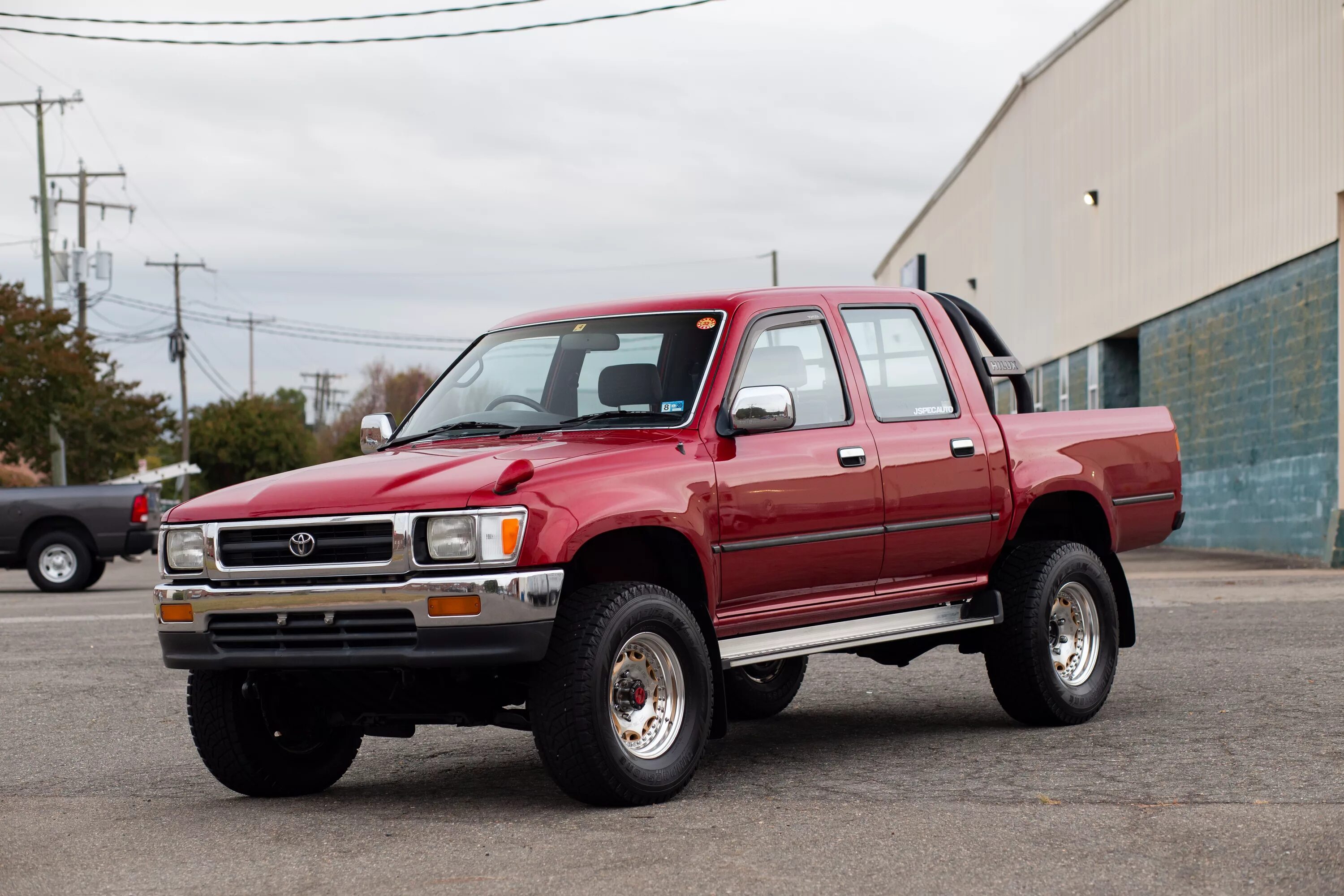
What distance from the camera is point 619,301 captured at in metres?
7.80

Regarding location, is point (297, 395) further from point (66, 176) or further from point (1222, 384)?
point (1222, 384)

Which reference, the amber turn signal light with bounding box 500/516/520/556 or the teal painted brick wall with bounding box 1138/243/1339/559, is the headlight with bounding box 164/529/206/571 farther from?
the teal painted brick wall with bounding box 1138/243/1339/559

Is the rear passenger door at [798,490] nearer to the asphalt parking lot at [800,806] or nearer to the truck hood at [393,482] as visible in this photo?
the truck hood at [393,482]

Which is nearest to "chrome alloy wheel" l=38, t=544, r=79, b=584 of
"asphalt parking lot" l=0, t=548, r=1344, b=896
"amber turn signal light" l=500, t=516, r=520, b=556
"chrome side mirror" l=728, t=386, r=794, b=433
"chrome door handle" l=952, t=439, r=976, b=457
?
"asphalt parking lot" l=0, t=548, r=1344, b=896

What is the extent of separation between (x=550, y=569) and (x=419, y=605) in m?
0.47

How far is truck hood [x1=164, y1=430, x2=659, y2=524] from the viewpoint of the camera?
6.15 metres

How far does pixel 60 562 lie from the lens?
2250 cm

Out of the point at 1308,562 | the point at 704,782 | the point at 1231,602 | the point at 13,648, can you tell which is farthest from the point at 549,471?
the point at 1308,562

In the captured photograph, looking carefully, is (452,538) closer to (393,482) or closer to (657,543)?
(393,482)

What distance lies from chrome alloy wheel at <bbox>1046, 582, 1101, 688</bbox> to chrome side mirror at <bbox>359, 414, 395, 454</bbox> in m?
3.28

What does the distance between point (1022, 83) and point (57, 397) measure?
890 inches

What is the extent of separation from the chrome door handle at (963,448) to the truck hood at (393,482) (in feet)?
5.52

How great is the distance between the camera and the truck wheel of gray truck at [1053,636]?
8.10m

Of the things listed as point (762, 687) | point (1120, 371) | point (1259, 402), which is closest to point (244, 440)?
point (1120, 371)
